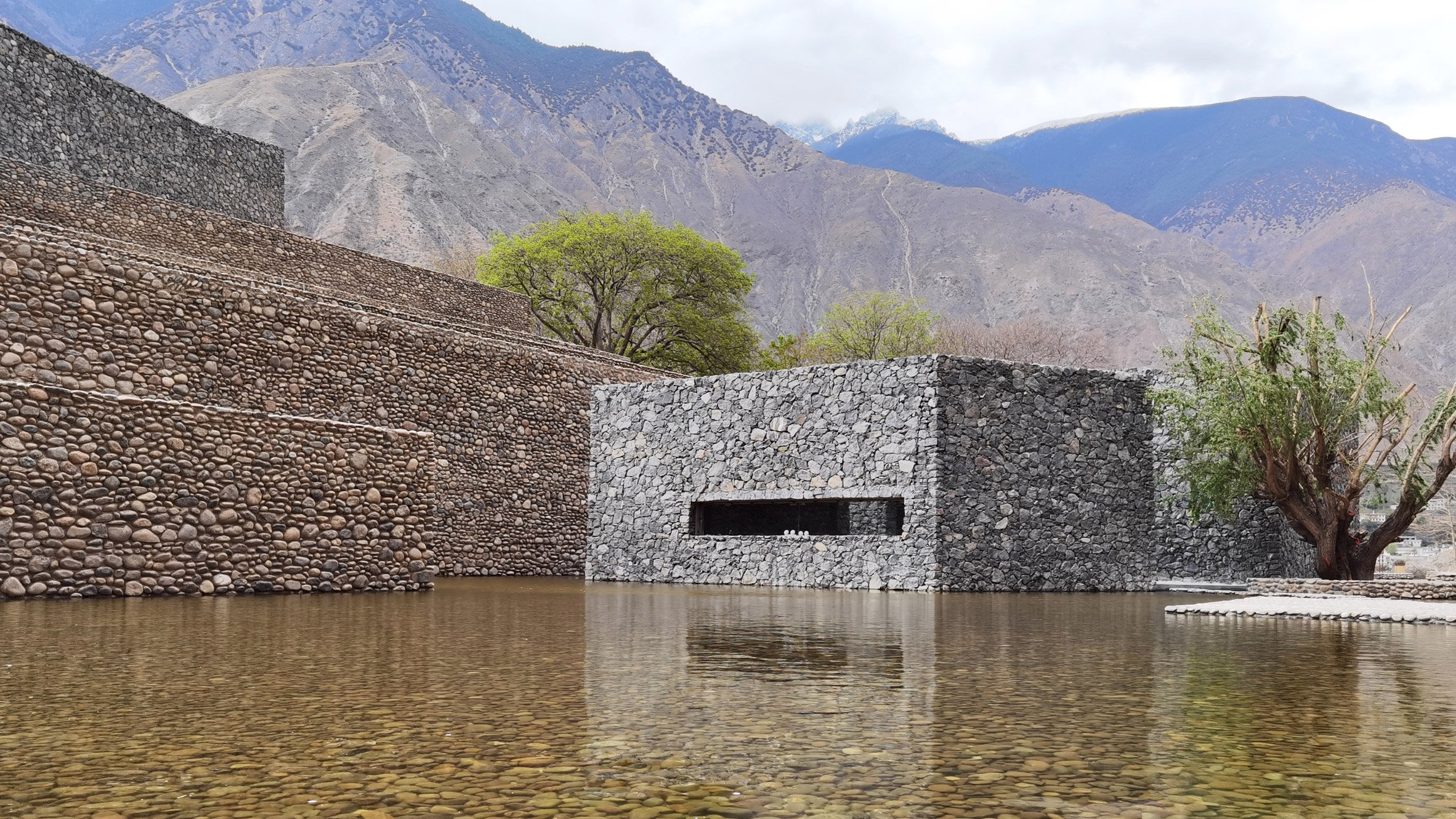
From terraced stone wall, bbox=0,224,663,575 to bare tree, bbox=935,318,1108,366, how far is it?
27.8m

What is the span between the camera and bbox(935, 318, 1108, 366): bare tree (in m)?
53.9

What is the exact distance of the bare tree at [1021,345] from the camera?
5388 centimetres

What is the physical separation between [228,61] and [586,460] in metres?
119

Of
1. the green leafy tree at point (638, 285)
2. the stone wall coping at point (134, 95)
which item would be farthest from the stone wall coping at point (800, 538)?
the green leafy tree at point (638, 285)

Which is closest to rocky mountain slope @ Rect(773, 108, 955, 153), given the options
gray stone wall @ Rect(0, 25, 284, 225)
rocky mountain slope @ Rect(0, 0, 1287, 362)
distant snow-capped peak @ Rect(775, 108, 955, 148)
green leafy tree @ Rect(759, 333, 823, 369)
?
distant snow-capped peak @ Rect(775, 108, 955, 148)

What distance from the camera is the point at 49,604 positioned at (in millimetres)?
10859

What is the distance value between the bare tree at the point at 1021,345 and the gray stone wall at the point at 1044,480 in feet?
97.4

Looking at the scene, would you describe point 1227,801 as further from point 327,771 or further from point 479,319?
point 479,319

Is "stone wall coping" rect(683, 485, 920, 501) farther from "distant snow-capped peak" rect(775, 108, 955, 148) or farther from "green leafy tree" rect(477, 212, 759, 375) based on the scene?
"distant snow-capped peak" rect(775, 108, 955, 148)

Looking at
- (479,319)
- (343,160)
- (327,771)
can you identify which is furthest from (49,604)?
(343,160)

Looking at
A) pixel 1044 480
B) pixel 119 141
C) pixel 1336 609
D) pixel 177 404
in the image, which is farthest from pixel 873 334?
pixel 177 404

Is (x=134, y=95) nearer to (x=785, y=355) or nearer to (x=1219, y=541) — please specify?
(x=785, y=355)

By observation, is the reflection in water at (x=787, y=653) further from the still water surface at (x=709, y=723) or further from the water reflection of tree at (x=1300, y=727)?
the water reflection of tree at (x=1300, y=727)

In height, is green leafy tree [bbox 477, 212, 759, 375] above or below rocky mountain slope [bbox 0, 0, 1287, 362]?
below
